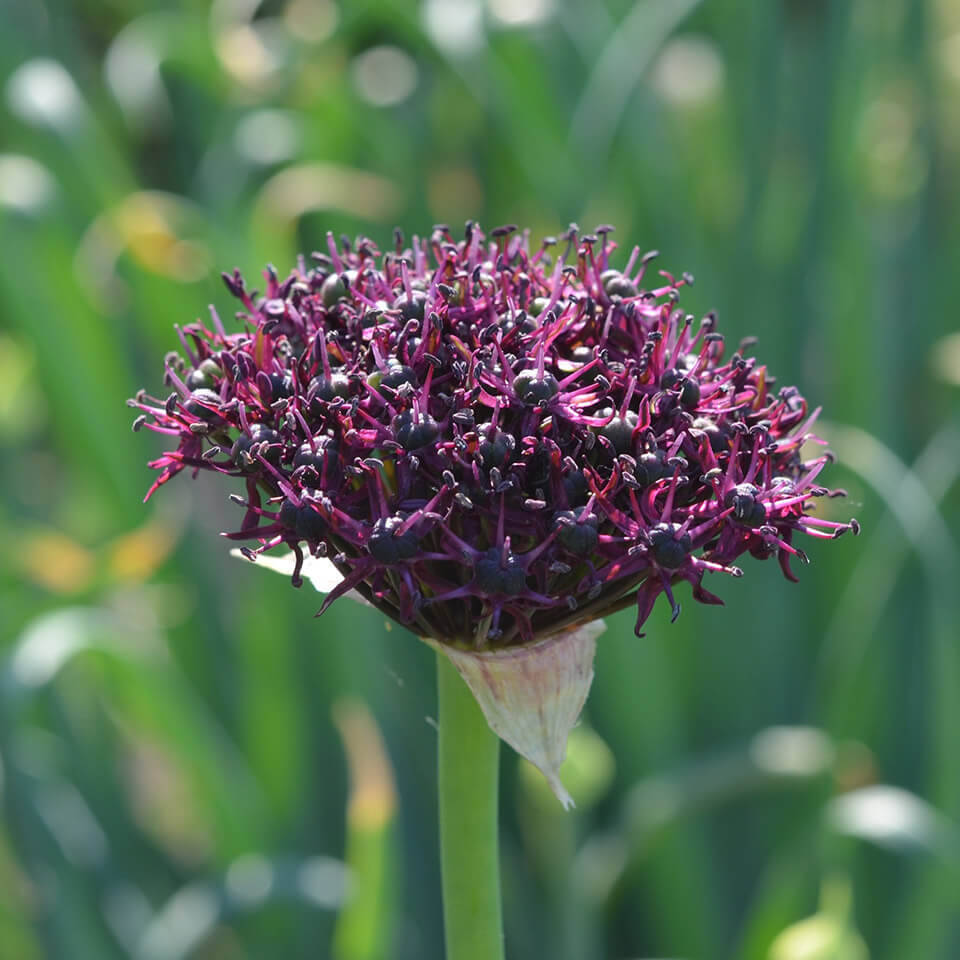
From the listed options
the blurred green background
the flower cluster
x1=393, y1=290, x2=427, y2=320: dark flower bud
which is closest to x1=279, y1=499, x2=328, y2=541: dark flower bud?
the flower cluster

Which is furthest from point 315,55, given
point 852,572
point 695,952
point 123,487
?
point 695,952

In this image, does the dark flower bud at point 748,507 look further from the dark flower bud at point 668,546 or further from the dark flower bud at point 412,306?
the dark flower bud at point 412,306

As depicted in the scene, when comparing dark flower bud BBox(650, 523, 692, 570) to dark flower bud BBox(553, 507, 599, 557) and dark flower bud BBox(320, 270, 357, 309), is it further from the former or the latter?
dark flower bud BBox(320, 270, 357, 309)

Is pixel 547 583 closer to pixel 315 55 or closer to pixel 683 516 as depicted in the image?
pixel 683 516

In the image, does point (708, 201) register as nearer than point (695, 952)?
No

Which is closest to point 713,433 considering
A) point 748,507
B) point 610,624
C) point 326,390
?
point 748,507

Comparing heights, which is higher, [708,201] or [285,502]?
[708,201]

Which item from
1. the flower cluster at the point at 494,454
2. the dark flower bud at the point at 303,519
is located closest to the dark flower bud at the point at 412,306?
the flower cluster at the point at 494,454
